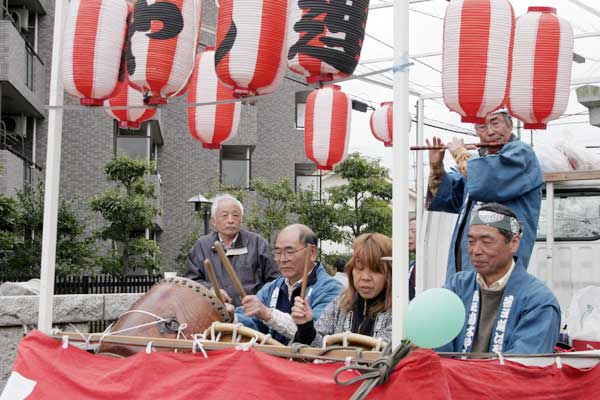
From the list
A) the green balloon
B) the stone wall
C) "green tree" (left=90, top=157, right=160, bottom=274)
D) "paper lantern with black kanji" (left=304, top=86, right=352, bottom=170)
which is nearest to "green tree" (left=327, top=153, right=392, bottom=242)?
"green tree" (left=90, top=157, right=160, bottom=274)

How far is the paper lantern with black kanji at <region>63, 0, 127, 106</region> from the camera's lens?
4008mm

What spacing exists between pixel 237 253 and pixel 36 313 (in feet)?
7.22

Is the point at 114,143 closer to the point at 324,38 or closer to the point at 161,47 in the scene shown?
the point at 161,47

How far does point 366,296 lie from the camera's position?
3764 mm

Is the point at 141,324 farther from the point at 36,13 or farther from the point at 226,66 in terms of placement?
the point at 36,13

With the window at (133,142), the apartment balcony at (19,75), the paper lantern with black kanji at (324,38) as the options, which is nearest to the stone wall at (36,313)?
the paper lantern with black kanji at (324,38)

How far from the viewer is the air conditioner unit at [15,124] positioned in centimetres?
1872

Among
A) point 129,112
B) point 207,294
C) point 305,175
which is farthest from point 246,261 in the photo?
point 305,175

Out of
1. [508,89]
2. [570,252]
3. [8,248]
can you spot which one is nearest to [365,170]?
[8,248]

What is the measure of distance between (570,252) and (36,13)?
653 inches

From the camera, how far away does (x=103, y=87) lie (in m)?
4.07

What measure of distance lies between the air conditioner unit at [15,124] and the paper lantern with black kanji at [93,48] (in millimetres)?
15494

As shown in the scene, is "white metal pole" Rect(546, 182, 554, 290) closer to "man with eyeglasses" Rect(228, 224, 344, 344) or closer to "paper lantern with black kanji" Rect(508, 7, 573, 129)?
"paper lantern with black kanji" Rect(508, 7, 573, 129)

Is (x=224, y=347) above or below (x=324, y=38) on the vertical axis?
below
